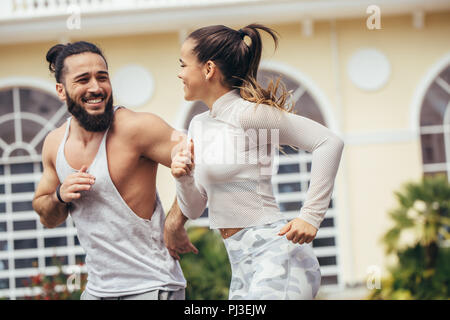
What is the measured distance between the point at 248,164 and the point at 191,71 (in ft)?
1.30

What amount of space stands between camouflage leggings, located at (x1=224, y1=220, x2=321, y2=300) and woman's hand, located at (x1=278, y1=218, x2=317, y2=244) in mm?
87

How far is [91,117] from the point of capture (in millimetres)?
2430

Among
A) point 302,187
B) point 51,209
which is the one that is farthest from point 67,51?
point 302,187

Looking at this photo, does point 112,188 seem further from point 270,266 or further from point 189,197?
point 270,266

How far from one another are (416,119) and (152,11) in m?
4.23

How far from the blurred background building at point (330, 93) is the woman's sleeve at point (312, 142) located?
678cm

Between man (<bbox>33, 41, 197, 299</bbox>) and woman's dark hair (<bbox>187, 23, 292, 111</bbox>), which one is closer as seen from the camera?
woman's dark hair (<bbox>187, 23, 292, 111</bbox>)

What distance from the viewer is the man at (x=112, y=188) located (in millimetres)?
2408

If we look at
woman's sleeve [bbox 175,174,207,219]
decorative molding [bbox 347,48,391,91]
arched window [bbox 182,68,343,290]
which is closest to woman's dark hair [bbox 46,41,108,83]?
woman's sleeve [bbox 175,174,207,219]

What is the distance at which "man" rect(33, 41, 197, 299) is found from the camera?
241 cm

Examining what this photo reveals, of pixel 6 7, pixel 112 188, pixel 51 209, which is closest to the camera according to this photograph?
pixel 112 188

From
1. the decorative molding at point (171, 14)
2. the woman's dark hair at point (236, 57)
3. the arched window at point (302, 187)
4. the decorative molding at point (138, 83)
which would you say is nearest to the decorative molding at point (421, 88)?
the decorative molding at point (171, 14)

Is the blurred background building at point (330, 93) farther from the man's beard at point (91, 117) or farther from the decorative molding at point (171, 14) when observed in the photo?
the man's beard at point (91, 117)

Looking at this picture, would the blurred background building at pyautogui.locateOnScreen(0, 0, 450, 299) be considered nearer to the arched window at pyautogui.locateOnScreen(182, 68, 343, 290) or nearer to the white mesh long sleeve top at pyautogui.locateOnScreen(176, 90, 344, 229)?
the arched window at pyautogui.locateOnScreen(182, 68, 343, 290)
